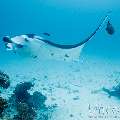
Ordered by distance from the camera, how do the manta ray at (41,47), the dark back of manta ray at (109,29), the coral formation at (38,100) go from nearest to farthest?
the manta ray at (41,47)
the dark back of manta ray at (109,29)
the coral formation at (38,100)

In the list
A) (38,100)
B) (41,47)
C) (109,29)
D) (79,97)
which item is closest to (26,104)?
(41,47)

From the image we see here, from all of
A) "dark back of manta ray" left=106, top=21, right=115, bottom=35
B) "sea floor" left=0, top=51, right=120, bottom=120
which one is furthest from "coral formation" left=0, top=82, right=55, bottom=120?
"dark back of manta ray" left=106, top=21, right=115, bottom=35

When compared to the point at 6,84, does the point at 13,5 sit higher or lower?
higher

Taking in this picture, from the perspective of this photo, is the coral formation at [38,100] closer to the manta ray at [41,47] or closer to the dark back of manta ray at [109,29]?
the dark back of manta ray at [109,29]

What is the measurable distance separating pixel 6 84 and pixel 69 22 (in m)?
181

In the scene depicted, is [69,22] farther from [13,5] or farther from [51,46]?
[51,46]

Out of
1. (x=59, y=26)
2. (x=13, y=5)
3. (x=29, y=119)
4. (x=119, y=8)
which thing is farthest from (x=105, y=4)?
(x=29, y=119)

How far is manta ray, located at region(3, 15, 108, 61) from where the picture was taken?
5809 mm

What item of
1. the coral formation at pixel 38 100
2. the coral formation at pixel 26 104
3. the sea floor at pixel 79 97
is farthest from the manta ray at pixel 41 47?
the coral formation at pixel 38 100

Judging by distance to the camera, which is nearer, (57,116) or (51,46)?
(51,46)

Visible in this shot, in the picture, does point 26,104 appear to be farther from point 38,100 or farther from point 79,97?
point 79,97

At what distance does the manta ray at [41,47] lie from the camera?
5809mm

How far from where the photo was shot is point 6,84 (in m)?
9.26

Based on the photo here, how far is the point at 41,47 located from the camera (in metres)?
6.12
